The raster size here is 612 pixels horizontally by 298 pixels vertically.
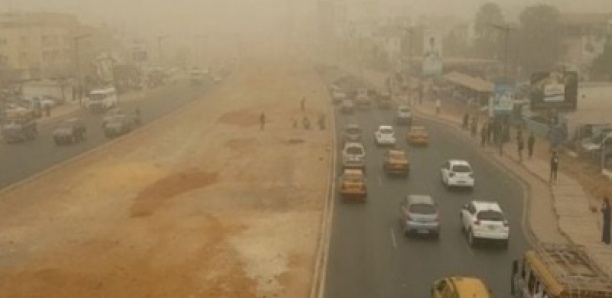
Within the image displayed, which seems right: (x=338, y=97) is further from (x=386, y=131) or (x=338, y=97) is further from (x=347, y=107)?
(x=386, y=131)

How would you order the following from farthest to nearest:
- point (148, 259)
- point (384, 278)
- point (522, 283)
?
point (148, 259)
point (384, 278)
point (522, 283)

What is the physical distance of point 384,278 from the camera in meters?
22.6

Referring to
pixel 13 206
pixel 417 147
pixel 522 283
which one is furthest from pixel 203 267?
pixel 417 147

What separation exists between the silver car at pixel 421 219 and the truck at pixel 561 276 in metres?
6.86

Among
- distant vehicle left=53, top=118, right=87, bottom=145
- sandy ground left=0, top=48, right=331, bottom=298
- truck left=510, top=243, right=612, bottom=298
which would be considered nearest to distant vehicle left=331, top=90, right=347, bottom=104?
sandy ground left=0, top=48, right=331, bottom=298

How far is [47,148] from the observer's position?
5034cm

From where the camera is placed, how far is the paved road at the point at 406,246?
22.2 metres

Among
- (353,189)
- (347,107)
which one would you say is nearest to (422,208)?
(353,189)

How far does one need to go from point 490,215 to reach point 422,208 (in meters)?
2.45

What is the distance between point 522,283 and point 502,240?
6.54 meters

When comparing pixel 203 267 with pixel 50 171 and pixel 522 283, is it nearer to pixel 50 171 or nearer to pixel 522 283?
pixel 522 283

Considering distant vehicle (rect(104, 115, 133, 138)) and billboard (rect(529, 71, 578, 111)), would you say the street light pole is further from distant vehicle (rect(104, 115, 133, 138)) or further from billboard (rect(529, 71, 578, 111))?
distant vehicle (rect(104, 115, 133, 138))

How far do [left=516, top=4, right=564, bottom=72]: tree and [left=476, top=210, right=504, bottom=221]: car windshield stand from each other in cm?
7805

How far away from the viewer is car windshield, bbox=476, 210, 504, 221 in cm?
2584
